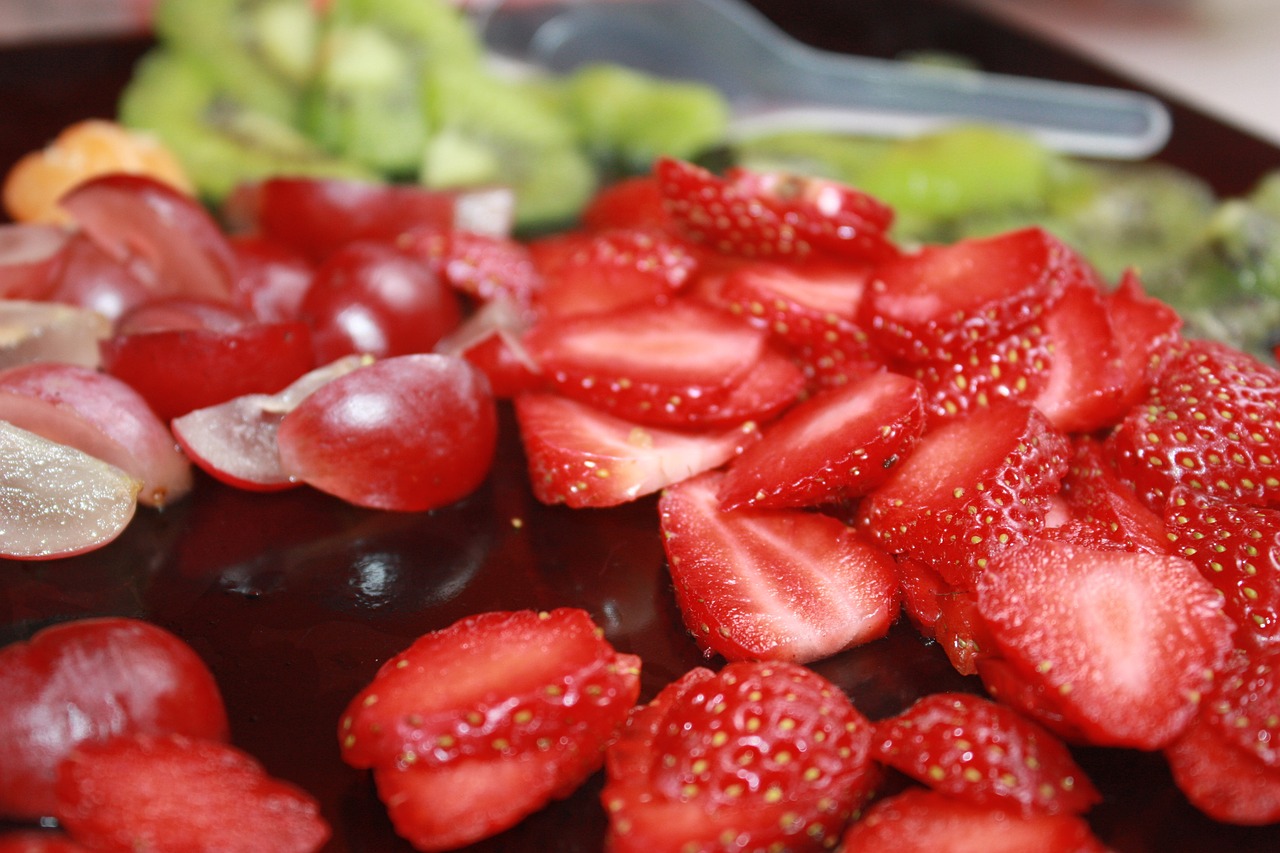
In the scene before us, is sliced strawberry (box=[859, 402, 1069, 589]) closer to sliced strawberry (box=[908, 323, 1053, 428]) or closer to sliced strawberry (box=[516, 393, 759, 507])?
sliced strawberry (box=[908, 323, 1053, 428])

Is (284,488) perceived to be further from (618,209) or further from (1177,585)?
(1177,585)

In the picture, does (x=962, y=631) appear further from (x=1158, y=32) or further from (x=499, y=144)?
(x=1158, y=32)

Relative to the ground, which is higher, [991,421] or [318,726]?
[991,421]

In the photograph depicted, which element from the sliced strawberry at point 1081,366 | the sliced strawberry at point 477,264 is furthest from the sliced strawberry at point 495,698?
the sliced strawberry at point 477,264

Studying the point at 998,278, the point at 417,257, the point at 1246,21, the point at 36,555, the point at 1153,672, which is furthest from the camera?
the point at 1246,21

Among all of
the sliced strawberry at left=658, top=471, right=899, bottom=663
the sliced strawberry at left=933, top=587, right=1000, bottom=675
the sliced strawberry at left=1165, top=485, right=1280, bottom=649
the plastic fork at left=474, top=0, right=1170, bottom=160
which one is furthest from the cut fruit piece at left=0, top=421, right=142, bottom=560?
the plastic fork at left=474, top=0, right=1170, bottom=160

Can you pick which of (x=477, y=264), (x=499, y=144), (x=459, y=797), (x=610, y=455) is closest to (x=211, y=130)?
(x=499, y=144)

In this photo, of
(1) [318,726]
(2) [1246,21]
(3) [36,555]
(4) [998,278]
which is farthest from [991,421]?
(2) [1246,21]
